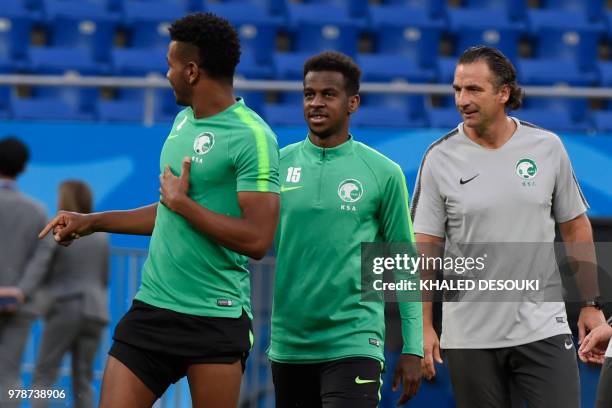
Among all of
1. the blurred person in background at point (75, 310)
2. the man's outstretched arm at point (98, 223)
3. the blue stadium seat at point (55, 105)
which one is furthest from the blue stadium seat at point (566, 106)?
the man's outstretched arm at point (98, 223)

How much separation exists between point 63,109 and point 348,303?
6589 mm

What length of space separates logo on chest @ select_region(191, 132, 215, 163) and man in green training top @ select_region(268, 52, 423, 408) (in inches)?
39.4

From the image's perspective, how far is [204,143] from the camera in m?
4.09

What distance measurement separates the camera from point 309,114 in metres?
5.16

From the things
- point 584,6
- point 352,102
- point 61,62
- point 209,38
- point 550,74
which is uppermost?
point 584,6

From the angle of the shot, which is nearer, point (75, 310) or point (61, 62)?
point (75, 310)

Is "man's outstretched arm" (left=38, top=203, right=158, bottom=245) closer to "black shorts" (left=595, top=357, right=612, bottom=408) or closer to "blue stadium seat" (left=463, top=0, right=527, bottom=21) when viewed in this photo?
"black shorts" (left=595, top=357, right=612, bottom=408)

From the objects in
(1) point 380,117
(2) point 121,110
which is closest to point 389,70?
(1) point 380,117

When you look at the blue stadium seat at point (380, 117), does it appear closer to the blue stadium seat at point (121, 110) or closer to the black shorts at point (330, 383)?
the blue stadium seat at point (121, 110)

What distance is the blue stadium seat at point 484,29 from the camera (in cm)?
1245

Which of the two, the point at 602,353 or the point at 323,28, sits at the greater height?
the point at 323,28

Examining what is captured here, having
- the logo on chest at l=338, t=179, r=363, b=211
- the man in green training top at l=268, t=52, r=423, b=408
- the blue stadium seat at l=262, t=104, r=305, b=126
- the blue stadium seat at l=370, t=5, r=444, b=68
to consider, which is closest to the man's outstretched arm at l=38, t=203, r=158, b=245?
the man in green training top at l=268, t=52, r=423, b=408

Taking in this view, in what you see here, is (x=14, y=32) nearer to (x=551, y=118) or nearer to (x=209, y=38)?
(x=551, y=118)

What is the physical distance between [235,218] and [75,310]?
407cm
